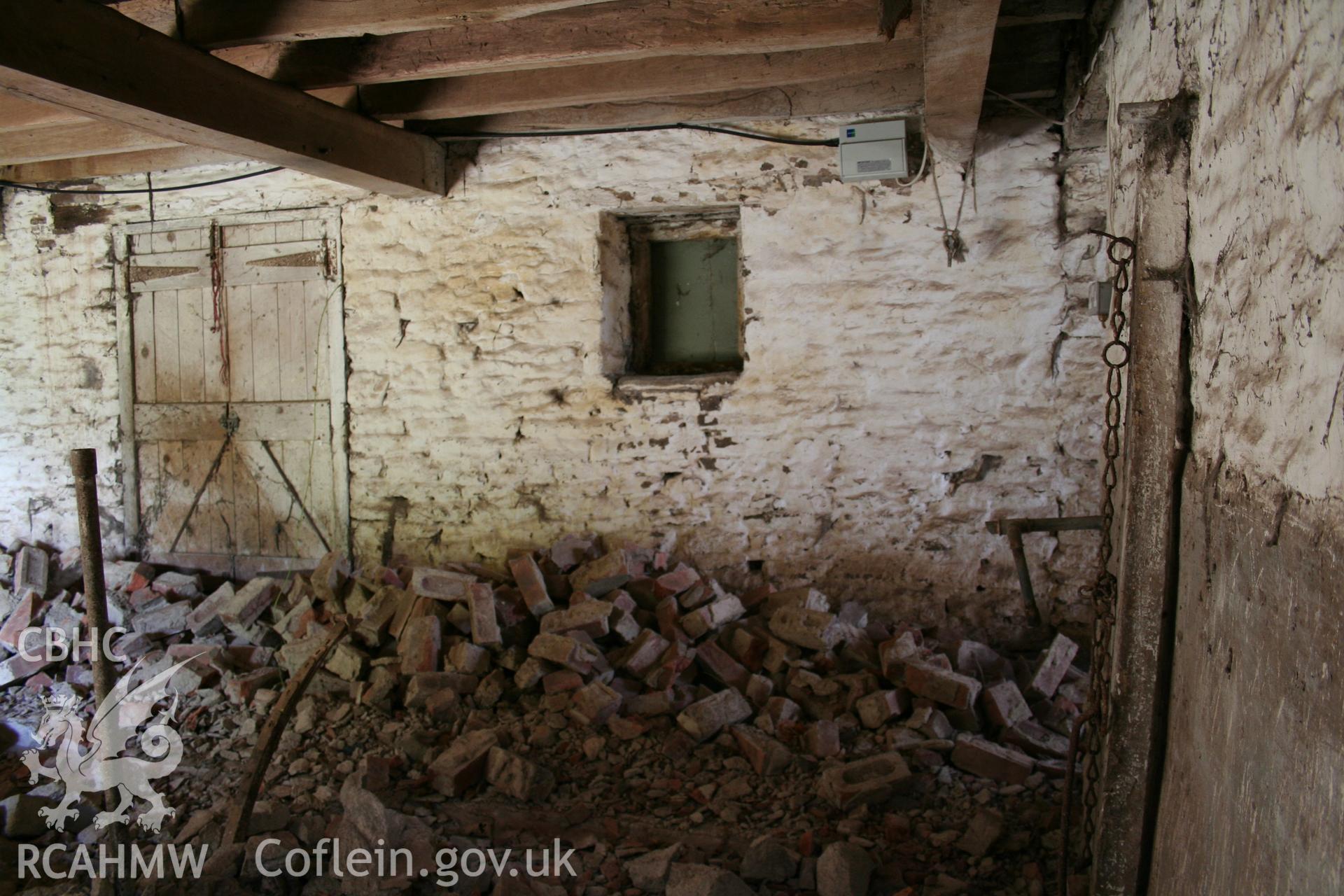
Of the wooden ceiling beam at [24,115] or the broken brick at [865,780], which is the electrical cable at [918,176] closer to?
the broken brick at [865,780]

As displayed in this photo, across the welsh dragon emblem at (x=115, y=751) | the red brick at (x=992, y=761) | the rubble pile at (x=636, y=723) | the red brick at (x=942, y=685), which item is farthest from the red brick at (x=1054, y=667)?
the welsh dragon emblem at (x=115, y=751)

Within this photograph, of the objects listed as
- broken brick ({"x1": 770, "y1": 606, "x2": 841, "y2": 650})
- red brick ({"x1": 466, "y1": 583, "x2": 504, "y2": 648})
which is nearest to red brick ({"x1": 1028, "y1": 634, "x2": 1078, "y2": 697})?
broken brick ({"x1": 770, "y1": 606, "x2": 841, "y2": 650})

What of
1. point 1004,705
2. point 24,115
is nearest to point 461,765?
A: point 1004,705

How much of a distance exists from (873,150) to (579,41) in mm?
1483

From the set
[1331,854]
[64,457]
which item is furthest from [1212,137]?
[64,457]

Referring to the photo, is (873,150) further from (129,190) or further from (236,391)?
(129,190)

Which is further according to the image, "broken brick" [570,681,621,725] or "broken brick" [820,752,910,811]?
"broken brick" [570,681,621,725]

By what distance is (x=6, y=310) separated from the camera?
512 centimetres

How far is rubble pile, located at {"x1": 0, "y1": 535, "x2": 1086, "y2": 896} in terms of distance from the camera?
2641mm

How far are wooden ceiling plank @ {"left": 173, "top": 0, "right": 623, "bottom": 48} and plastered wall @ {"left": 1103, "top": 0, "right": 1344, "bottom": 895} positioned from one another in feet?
5.66

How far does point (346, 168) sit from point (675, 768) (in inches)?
108

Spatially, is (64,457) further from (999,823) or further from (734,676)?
(999,823)

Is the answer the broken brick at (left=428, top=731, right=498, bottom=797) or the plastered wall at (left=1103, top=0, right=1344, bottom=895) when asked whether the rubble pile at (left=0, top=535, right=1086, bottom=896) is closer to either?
the broken brick at (left=428, top=731, right=498, bottom=797)

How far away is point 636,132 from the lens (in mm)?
4141
